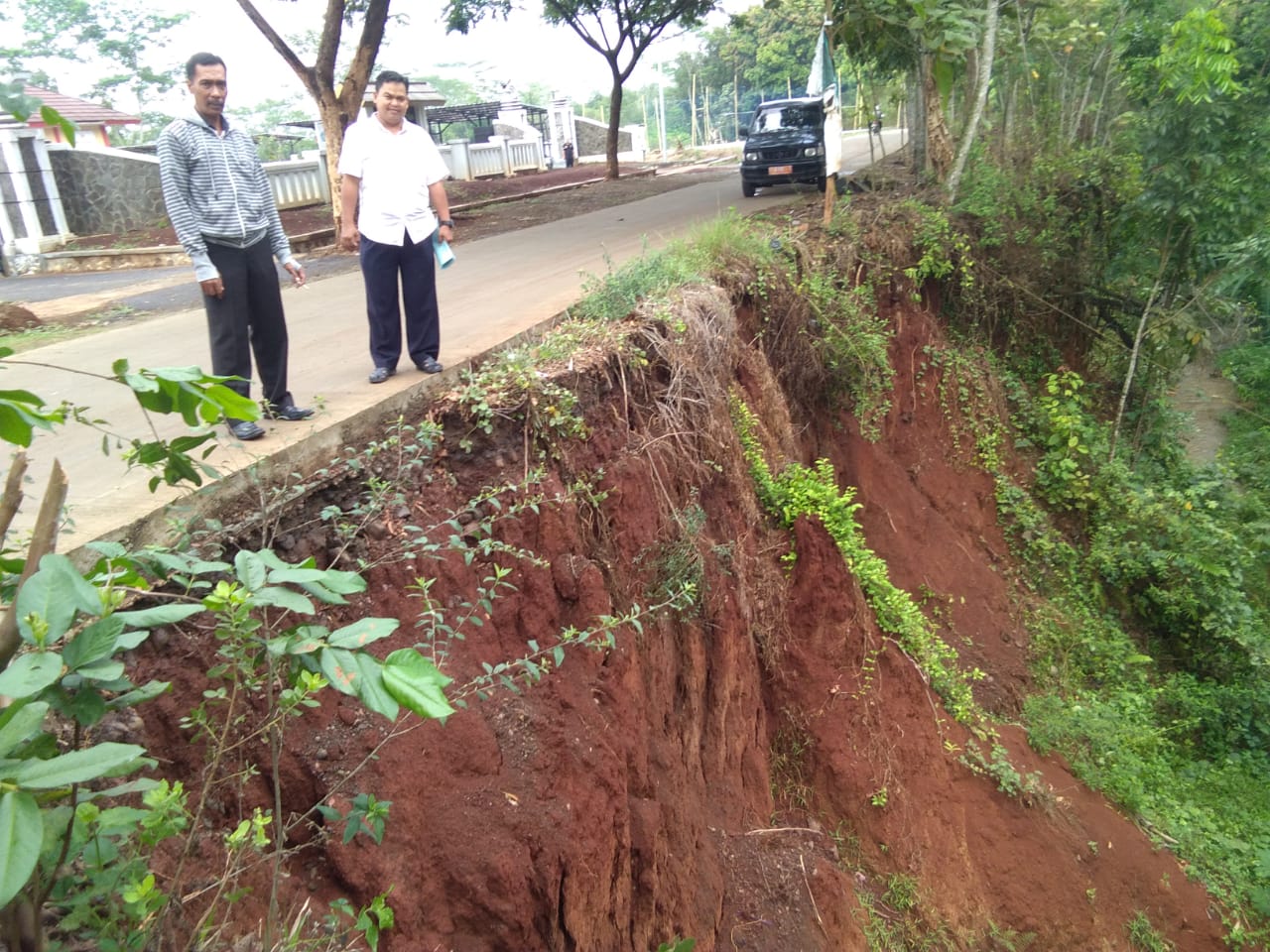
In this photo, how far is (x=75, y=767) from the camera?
134cm

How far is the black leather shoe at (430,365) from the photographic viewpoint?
204 inches

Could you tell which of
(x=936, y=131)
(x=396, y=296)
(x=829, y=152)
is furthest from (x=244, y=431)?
(x=936, y=131)

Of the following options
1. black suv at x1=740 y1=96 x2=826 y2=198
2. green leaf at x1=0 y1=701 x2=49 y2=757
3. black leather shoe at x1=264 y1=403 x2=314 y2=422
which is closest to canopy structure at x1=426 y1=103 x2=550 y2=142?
black suv at x1=740 y1=96 x2=826 y2=198

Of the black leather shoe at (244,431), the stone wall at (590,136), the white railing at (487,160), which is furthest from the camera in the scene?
the stone wall at (590,136)

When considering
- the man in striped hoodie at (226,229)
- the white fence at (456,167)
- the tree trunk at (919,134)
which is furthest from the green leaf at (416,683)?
the white fence at (456,167)

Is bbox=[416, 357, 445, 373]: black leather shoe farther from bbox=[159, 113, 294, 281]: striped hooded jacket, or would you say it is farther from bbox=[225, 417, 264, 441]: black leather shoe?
bbox=[225, 417, 264, 441]: black leather shoe

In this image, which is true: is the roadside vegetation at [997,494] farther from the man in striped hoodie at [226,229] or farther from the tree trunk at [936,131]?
the man in striped hoodie at [226,229]

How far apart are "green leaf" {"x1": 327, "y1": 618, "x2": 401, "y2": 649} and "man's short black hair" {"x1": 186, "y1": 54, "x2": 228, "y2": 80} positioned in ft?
12.0

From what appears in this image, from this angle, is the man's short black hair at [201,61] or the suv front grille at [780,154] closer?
the man's short black hair at [201,61]

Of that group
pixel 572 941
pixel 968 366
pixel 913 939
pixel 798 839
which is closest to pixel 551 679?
pixel 572 941

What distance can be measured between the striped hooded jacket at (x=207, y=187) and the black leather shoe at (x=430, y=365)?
3.68 ft

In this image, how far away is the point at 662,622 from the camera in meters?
4.82

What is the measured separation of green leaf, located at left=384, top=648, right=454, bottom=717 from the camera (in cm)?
150

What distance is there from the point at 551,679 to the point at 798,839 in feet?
7.31
